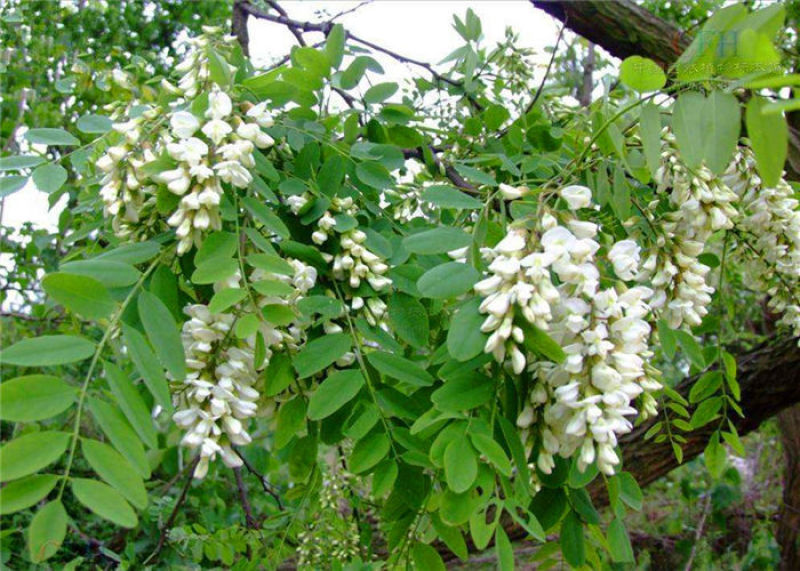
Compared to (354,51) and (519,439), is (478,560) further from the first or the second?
(519,439)

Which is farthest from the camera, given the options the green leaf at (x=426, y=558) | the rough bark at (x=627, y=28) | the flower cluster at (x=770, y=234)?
the rough bark at (x=627, y=28)

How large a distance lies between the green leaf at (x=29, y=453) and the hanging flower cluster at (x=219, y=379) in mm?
106

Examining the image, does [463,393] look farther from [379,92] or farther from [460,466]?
[379,92]

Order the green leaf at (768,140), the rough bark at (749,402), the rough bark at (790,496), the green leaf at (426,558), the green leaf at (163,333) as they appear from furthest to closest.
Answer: the rough bark at (790,496), the rough bark at (749,402), the green leaf at (426,558), the green leaf at (163,333), the green leaf at (768,140)

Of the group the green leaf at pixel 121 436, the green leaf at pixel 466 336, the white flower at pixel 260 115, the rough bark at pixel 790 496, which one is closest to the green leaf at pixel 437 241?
the green leaf at pixel 466 336

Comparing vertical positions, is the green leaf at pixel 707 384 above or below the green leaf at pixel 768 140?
below

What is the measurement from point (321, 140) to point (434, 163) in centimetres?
29

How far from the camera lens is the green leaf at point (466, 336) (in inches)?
27.4

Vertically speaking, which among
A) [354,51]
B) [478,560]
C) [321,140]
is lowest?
[478,560]

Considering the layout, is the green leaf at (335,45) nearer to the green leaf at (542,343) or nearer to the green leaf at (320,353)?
the green leaf at (320,353)

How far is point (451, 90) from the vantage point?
1615 millimetres

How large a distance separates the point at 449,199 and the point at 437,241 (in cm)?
10

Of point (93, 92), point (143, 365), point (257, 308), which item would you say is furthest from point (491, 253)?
point (93, 92)

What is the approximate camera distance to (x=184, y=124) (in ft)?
2.60
